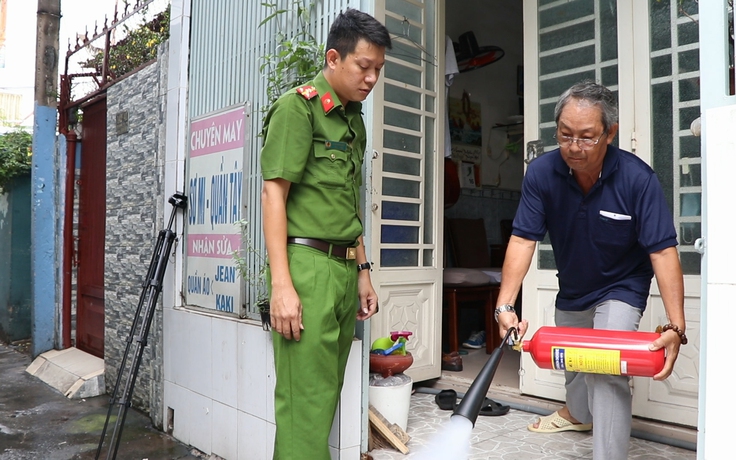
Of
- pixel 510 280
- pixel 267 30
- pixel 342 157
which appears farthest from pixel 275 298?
pixel 267 30

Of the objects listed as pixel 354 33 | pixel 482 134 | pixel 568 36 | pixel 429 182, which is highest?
pixel 568 36

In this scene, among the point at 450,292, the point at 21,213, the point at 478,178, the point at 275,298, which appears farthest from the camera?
the point at 21,213

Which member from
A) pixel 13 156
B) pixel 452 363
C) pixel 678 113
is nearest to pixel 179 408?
pixel 452 363

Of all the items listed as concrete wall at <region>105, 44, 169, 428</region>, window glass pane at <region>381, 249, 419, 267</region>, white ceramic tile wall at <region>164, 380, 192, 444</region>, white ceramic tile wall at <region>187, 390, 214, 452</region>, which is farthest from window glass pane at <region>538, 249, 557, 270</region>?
concrete wall at <region>105, 44, 169, 428</region>

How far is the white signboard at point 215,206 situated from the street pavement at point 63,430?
3.41 feet

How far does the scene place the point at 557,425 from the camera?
11.6 feet

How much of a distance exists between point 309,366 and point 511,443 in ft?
4.89

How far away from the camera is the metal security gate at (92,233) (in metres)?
6.51

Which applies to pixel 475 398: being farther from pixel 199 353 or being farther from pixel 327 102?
pixel 199 353

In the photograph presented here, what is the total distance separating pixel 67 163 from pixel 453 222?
179 inches

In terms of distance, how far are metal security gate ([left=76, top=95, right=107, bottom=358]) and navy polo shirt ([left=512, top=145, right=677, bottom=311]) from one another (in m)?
5.19

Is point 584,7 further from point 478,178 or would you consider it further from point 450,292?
point 478,178

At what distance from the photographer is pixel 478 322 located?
6.16 metres

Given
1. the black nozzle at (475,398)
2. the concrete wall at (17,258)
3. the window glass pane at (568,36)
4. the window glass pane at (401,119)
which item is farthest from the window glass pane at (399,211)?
the concrete wall at (17,258)
